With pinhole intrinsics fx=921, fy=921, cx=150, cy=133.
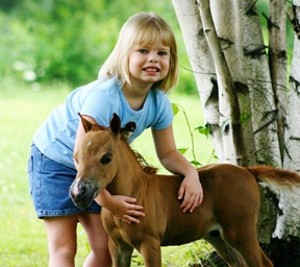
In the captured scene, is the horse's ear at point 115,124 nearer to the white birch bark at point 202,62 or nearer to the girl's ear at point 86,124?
the girl's ear at point 86,124

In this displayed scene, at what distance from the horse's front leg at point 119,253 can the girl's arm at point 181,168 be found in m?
0.28

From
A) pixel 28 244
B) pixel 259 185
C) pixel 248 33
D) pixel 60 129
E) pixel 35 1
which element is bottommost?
pixel 28 244

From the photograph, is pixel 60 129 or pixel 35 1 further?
pixel 35 1

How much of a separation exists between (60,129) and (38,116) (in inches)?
254

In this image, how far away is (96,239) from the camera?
390 cm

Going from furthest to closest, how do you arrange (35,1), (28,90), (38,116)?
1. (35,1)
2. (28,90)
3. (38,116)

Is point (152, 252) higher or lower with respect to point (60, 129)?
lower

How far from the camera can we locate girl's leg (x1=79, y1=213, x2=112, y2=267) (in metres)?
3.89

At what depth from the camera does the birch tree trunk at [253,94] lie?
420 cm

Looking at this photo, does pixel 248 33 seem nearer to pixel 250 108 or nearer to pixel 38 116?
pixel 250 108

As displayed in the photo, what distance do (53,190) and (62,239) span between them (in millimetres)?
217

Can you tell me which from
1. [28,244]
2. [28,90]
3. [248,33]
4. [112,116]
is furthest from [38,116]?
[112,116]

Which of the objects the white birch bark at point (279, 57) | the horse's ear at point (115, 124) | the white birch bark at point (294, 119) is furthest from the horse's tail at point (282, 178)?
the horse's ear at point (115, 124)

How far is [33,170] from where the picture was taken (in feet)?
12.9
